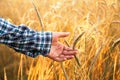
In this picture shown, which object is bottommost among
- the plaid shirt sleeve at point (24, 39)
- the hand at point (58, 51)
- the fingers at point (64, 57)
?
the fingers at point (64, 57)

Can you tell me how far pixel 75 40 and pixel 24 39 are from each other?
247 millimetres

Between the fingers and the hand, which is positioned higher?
the hand

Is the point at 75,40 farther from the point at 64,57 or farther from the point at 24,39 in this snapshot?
the point at 24,39

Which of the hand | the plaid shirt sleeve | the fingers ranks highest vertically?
the plaid shirt sleeve

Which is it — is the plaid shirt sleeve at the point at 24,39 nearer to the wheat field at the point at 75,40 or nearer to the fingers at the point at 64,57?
the fingers at the point at 64,57

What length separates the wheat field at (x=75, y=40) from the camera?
5.44 feet

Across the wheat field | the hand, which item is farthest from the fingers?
the wheat field

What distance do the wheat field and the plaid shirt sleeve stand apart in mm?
193

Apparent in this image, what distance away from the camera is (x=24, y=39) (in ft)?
3.77

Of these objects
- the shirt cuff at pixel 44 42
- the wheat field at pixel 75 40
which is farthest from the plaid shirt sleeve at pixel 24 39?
the wheat field at pixel 75 40

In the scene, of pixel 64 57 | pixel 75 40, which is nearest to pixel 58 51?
pixel 64 57

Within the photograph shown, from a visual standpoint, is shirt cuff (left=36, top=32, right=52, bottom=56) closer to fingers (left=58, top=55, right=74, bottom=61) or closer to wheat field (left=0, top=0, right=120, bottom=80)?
fingers (left=58, top=55, right=74, bottom=61)

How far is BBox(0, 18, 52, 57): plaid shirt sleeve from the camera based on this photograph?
114 cm

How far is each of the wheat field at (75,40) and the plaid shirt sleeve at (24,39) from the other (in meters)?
0.19
